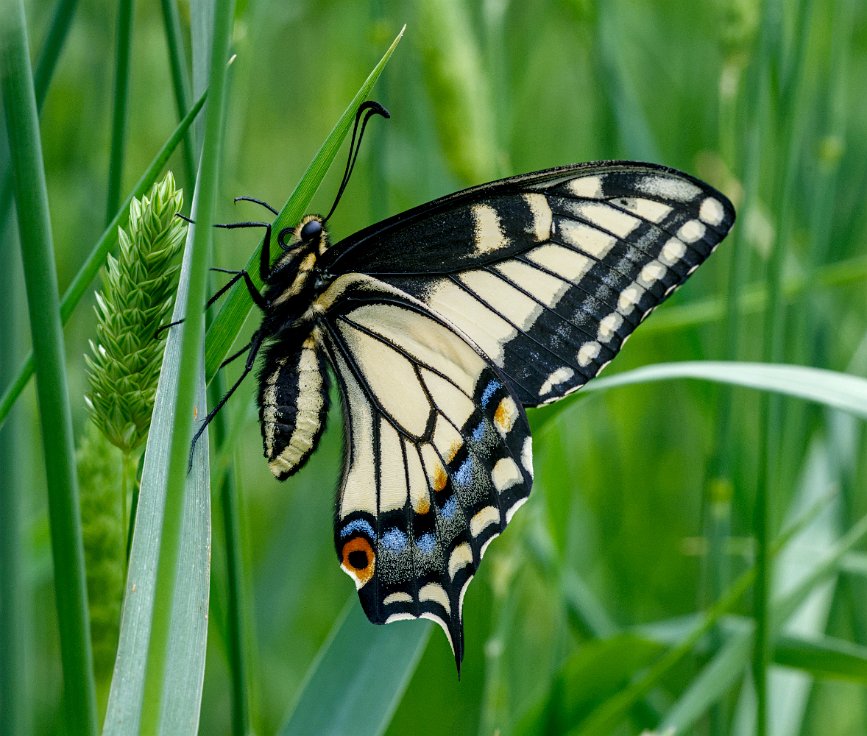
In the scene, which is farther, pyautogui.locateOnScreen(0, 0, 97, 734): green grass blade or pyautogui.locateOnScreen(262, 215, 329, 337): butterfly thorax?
pyautogui.locateOnScreen(262, 215, 329, 337): butterfly thorax

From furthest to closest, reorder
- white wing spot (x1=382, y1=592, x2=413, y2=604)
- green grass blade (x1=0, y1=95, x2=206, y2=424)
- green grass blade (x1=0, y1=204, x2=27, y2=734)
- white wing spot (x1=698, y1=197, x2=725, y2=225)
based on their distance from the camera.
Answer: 1. white wing spot (x1=698, y1=197, x2=725, y2=225)
2. white wing spot (x1=382, y1=592, x2=413, y2=604)
3. green grass blade (x1=0, y1=204, x2=27, y2=734)
4. green grass blade (x1=0, y1=95, x2=206, y2=424)

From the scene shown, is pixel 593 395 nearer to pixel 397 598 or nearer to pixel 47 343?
pixel 397 598

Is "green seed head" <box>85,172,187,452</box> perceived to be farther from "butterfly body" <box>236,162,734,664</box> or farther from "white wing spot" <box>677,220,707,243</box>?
"white wing spot" <box>677,220,707,243</box>

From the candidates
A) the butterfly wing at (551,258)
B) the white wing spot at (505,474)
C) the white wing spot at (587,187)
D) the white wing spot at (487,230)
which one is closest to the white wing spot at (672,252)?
the butterfly wing at (551,258)

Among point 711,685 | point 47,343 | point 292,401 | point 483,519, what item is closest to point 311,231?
point 292,401

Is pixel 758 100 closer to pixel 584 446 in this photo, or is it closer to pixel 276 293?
pixel 276 293

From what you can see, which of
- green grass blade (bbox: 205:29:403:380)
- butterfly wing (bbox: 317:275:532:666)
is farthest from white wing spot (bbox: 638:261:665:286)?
green grass blade (bbox: 205:29:403:380)
